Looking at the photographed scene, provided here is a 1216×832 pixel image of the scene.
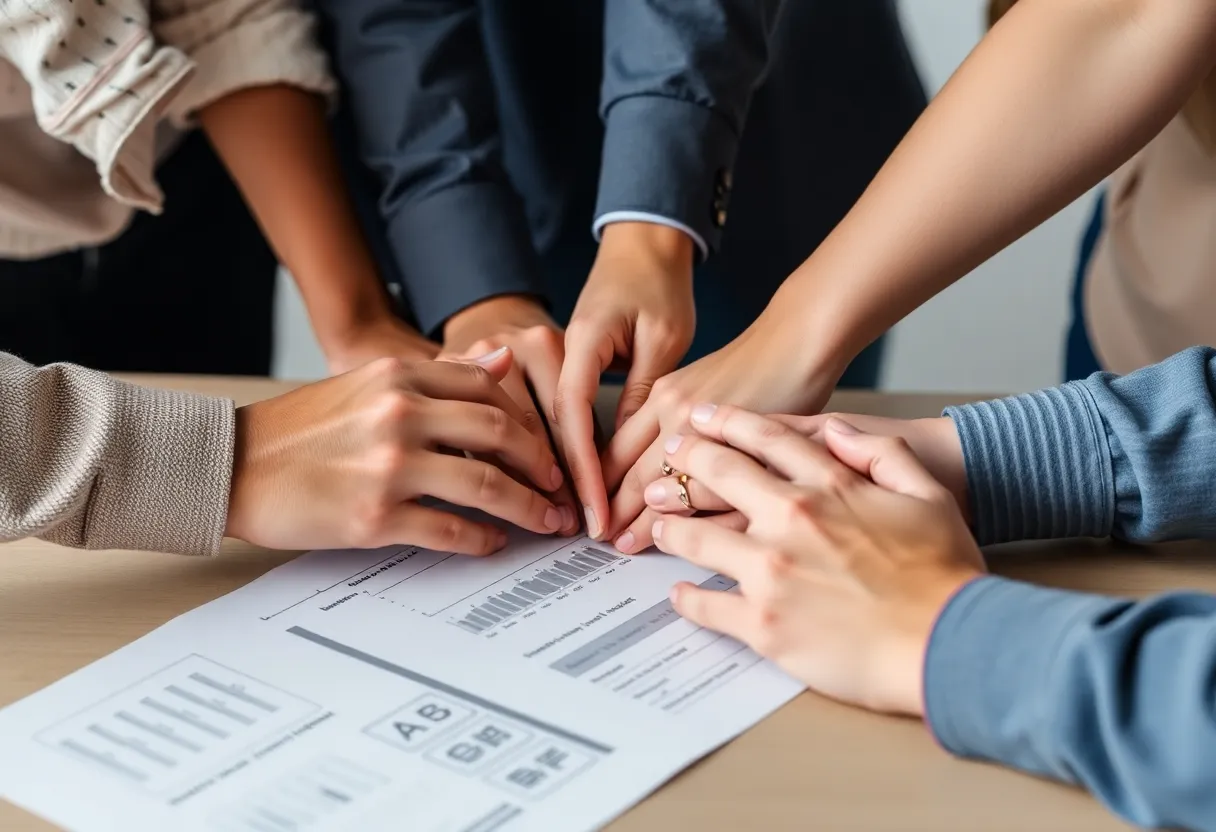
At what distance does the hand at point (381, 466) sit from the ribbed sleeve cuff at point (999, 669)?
265 millimetres

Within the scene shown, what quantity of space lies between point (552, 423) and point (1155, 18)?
0.44 metres

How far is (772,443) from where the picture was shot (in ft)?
2.08

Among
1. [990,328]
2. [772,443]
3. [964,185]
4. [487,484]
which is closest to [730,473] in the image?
[772,443]

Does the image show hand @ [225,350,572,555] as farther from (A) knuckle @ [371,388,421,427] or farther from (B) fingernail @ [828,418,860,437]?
(B) fingernail @ [828,418,860,437]

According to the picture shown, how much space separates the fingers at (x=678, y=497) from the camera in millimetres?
666

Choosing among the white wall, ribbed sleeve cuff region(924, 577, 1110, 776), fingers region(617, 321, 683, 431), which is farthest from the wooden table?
the white wall

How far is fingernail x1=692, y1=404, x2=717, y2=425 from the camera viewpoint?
67cm

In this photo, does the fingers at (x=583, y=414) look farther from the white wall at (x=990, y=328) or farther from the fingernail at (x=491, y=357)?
the white wall at (x=990, y=328)

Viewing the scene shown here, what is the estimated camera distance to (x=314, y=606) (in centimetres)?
61

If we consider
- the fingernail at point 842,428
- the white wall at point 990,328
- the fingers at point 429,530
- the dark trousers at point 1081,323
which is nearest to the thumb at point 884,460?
the fingernail at point 842,428

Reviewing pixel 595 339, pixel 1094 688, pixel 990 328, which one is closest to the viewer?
pixel 1094 688

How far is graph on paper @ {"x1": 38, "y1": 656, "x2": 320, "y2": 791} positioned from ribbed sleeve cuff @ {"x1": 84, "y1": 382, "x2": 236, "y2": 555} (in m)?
0.11

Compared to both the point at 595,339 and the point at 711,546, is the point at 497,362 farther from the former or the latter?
the point at 711,546

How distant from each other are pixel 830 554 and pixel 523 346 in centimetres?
34
